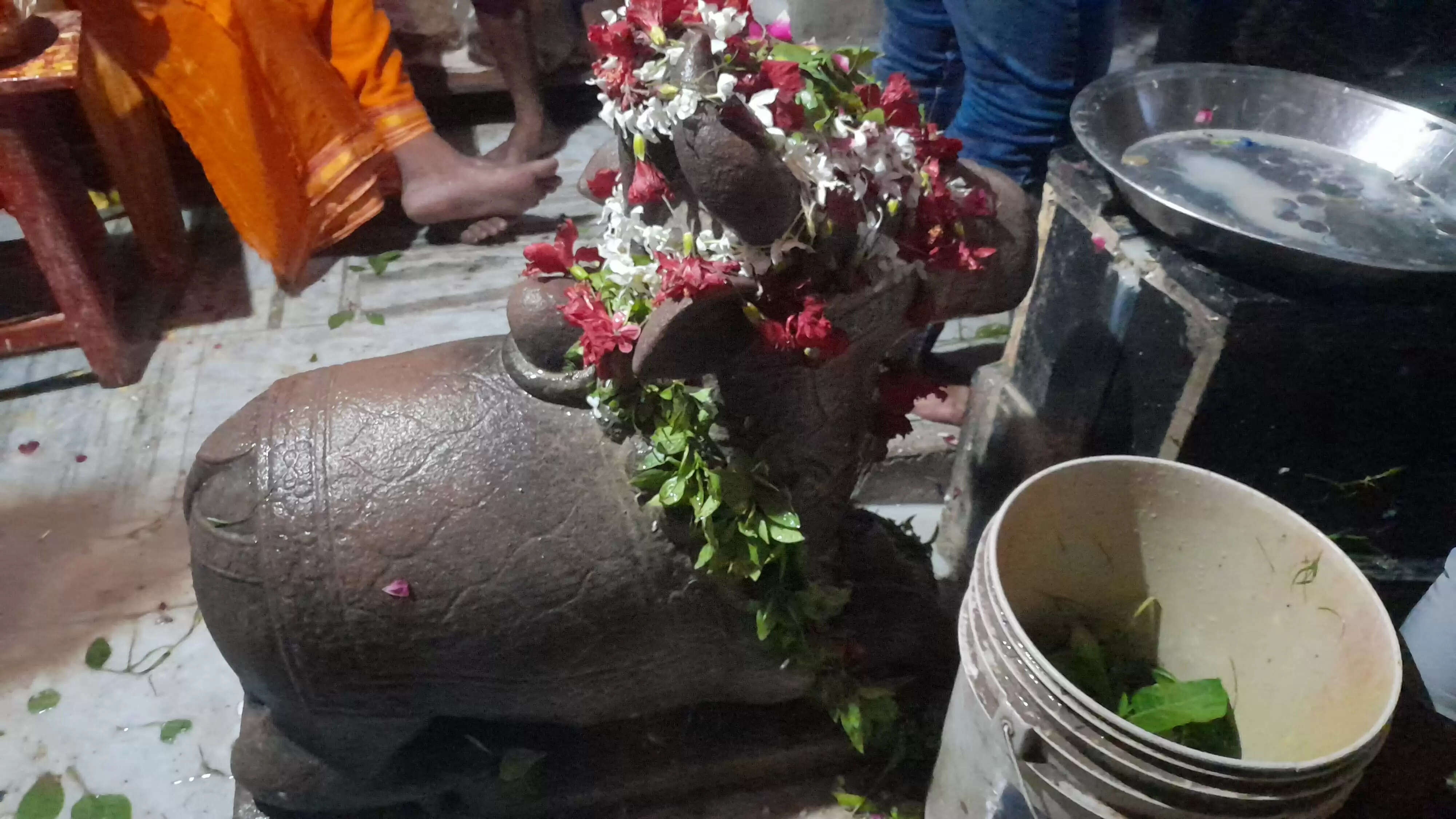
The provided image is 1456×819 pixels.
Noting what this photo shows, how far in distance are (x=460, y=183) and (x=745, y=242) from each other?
76.0 inches

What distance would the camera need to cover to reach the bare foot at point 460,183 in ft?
8.67

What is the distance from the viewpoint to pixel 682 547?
3.65ft

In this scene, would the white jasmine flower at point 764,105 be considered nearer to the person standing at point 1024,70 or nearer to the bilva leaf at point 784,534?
the bilva leaf at point 784,534

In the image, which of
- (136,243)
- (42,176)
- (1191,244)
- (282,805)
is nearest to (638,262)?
(1191,244)

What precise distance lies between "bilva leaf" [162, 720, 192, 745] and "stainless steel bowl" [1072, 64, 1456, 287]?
1.66m

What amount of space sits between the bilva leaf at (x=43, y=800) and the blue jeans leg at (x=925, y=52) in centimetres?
191

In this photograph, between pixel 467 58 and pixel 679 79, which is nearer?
pixel 679 79

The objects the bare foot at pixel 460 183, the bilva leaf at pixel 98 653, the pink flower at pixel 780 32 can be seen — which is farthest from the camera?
the bare foot at pixel 460 183

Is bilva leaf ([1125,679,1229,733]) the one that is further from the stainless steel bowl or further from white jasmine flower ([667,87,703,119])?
white jasmine flower ([667,87,703,119])

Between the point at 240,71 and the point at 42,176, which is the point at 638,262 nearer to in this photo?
the point at 42,176

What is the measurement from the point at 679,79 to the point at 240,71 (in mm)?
1991

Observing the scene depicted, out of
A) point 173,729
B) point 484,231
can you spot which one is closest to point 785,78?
point 173,729

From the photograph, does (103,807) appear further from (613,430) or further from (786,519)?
(786,519)

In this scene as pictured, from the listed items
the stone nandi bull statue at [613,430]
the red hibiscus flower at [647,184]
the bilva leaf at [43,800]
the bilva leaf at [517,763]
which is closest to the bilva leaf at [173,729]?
the bilva leaf at [43,800]
